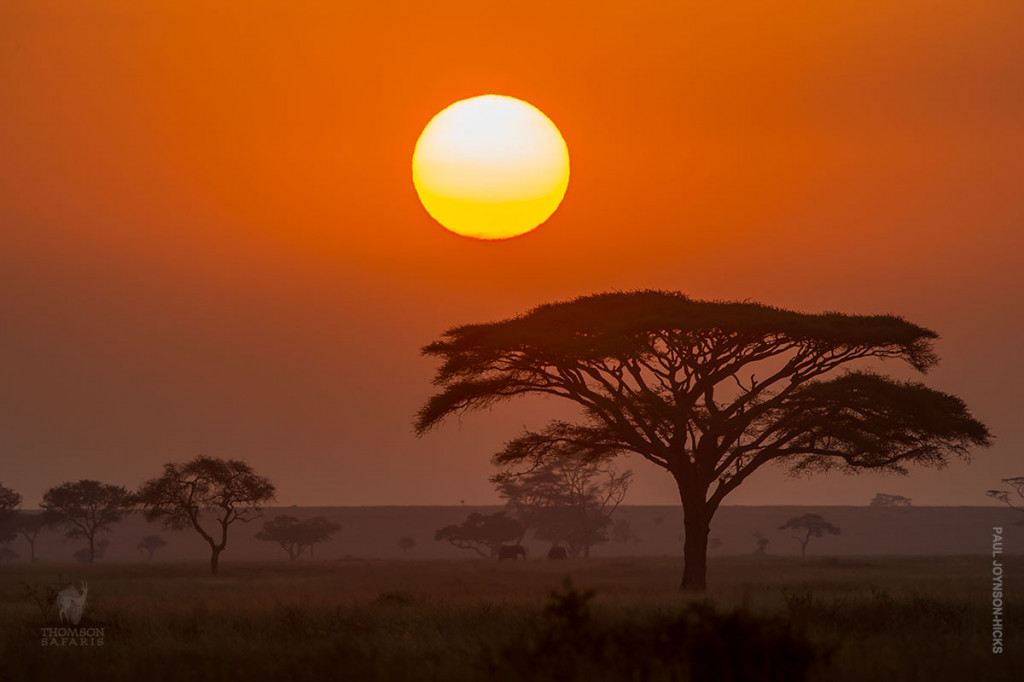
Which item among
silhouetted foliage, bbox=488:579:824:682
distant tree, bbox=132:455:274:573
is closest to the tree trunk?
silhouetted foliage, bbox=488:579:824:682

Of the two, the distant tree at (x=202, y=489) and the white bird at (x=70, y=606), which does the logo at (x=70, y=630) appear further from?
the distant tree at (x=202, y=489)

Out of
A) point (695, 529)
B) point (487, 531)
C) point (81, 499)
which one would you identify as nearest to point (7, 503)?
point (81, 499)

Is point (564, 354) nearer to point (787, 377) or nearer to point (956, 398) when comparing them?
point (787, 377)

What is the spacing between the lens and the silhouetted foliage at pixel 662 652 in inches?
653

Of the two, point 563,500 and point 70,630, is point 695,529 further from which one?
point 563,500

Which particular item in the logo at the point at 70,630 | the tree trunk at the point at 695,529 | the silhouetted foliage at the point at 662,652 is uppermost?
the tree trunk at the point at 695,529

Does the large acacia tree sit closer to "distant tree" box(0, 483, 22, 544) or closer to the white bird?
the white bird

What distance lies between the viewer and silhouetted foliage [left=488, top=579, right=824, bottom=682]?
16.6 meters

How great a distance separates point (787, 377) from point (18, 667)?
29194mm

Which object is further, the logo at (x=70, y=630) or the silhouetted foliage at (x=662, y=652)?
the logo at (x=70, y=630)

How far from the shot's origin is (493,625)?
74.1 ft

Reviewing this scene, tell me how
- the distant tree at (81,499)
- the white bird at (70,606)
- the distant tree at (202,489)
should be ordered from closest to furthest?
1. the white bird at (70,606)
2. the distant tree at (202,489)
3. the distant tree at (81,499)

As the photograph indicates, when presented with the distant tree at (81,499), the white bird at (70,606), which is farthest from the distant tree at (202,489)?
the white bird at (70,606)

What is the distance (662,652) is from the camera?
703 inches
